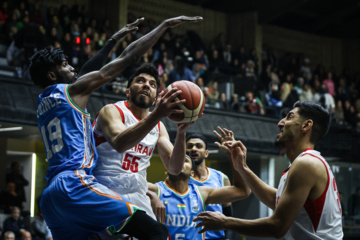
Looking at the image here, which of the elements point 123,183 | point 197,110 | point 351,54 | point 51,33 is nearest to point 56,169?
point 123,183

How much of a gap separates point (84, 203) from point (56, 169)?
36 centimetres

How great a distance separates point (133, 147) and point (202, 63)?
13.2 metres

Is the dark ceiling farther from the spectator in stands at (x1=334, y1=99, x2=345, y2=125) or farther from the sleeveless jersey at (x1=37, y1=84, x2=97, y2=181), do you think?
the sleeveless jersey at (x1=37, y1=84, x2=97, y2=181)

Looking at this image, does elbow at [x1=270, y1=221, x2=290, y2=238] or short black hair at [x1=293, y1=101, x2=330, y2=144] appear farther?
short black hair at [x1=293, y1=101, x2=330, y2=144]

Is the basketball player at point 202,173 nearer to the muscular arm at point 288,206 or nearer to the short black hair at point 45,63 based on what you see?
the short black hair at point 45,63

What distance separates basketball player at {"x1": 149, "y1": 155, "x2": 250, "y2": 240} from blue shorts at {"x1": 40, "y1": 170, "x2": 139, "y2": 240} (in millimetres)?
2286

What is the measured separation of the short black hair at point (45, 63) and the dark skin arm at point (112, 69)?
1.27ft

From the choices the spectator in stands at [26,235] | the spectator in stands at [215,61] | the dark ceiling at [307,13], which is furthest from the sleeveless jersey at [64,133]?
the dark ceiling at [307,13]

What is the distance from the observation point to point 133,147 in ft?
15.2

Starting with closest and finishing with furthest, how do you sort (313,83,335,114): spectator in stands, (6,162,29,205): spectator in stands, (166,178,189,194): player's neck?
(166,178,189,194): player's neck → (6,162,29,205): spectator in stands → (313,83,335,114): spectator in stands

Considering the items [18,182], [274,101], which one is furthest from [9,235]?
[274,101]

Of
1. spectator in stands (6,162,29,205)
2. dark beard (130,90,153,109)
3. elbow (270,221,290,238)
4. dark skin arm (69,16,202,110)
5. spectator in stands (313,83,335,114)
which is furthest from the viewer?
spectator in stands (313,83,335,114)

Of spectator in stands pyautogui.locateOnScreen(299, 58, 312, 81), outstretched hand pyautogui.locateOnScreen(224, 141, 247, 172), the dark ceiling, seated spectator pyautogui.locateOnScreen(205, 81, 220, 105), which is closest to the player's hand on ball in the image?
outstretched hand pyautogui.locateOnScreen(224, 141, 247, 172)

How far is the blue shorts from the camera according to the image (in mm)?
3912
